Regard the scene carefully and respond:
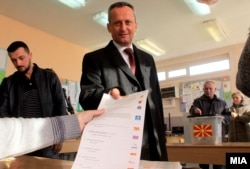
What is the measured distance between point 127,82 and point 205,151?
770mm

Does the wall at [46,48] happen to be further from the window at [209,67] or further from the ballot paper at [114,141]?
the ballot paper at [114,141]

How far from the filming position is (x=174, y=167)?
0.60 m

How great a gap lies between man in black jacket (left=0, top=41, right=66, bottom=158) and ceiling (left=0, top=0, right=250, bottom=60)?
1783mm

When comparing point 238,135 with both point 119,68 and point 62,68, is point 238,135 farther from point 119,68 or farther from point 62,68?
point 62,68

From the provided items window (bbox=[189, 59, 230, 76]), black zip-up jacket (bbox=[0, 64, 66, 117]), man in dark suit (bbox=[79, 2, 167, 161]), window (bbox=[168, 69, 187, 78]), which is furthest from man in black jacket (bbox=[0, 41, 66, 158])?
window (bbox=[168, 69, 187, 78])

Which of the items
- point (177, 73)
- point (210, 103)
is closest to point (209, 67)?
point (177, 73)

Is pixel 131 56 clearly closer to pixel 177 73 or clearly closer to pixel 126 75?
pixel 126 75

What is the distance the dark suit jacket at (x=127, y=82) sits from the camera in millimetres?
1108

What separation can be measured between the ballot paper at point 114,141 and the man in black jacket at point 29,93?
1.19 metres

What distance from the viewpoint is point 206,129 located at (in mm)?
1628

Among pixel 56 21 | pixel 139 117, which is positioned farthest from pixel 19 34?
pixel 139 117

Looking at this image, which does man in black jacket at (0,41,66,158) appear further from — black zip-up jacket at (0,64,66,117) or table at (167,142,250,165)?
table at (167,142,250,165)

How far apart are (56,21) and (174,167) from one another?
3.82 meters

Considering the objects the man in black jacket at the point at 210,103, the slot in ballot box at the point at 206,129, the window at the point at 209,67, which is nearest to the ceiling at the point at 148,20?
the window at the point at 209,67
